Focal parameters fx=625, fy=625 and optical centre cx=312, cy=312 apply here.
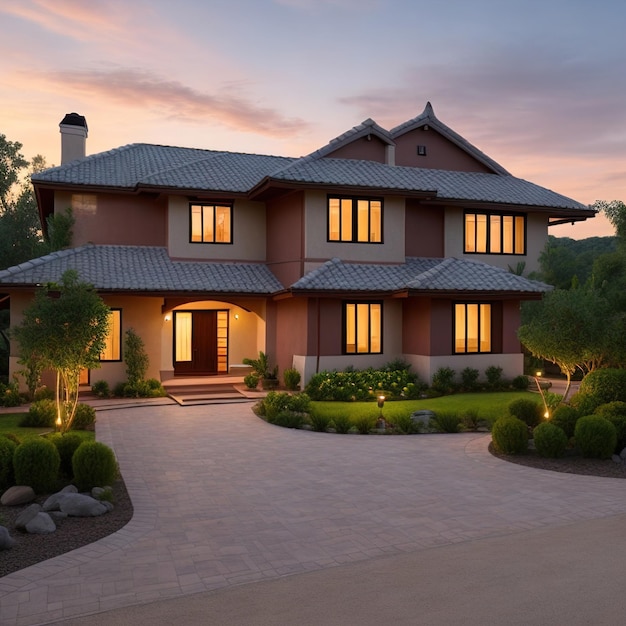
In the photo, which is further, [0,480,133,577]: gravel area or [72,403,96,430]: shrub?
[72,403,96,430]: shrub

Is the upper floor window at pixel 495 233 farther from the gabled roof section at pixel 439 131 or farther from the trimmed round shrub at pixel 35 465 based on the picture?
the trimmed round shrub at pixel 35 465

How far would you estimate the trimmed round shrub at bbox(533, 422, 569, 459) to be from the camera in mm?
11797

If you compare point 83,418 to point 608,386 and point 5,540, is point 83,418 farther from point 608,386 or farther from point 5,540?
point 608,386

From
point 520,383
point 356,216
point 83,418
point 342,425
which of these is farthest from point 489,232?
point 83,418

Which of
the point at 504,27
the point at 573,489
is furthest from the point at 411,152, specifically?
the point at 573,489

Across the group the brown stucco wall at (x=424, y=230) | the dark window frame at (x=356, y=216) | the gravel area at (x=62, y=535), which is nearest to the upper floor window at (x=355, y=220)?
the dark window frame at (x=356, y=216)

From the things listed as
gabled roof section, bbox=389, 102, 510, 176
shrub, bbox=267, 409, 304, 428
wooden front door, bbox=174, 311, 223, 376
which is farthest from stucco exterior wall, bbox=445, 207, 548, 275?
shrub, bbox=267, 409, 304, 428

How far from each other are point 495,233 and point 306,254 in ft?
28.2

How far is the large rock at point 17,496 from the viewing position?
875 cm

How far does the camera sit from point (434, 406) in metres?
18.4

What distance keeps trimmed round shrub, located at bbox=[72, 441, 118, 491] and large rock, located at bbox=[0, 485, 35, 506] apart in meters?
0.66

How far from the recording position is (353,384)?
1994cm

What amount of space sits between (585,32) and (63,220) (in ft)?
58.1

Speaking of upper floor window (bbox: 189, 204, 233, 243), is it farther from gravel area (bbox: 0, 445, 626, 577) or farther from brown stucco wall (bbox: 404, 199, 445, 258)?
gravel area (bbox: 0, 445, 626, 577)
